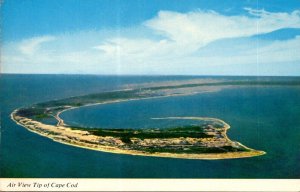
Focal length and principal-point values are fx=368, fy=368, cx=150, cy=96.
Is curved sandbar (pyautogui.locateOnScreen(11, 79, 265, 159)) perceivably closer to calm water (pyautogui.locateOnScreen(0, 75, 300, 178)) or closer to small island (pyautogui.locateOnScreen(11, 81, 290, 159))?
small island (pyautogui.locateOnScreen(11, 81, 290, 159))

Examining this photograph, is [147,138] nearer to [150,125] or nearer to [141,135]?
[141,135]

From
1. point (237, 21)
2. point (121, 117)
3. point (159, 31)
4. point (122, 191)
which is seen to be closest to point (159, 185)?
point (122, 191)

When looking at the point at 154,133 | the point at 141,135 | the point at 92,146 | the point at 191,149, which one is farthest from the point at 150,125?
the point at 92,146

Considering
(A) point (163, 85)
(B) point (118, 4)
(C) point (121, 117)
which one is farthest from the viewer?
(A) point (163, 85)

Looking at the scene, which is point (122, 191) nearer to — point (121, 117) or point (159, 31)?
point (121, 117)

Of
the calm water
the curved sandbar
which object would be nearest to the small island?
the curved sandbar
